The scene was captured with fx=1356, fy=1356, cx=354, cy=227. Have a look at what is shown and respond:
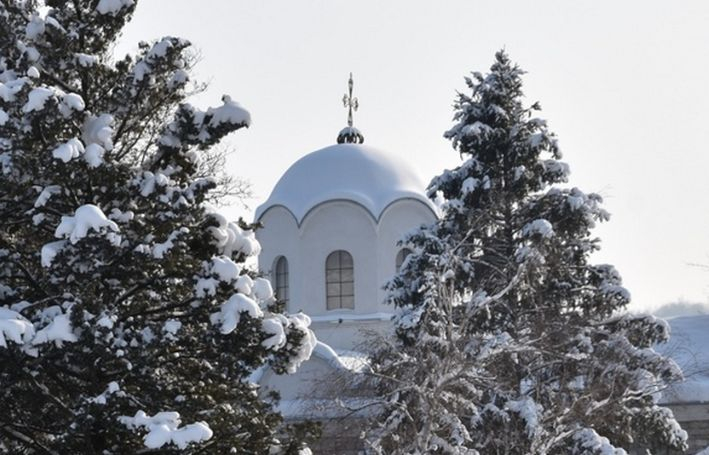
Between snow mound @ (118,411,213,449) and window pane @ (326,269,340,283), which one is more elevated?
window pane @ (326,269,340,283)

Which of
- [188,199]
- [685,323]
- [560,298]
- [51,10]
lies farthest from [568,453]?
[685,323]

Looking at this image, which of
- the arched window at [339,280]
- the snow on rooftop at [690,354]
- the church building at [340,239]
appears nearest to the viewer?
the snow on rooftop at [690,354]

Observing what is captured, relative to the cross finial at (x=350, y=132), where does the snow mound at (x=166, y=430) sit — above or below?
below

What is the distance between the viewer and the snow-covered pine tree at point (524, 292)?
58.7 feet

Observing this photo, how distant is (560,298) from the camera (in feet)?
68.4

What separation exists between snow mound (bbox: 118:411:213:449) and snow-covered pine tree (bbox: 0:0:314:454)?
12mm

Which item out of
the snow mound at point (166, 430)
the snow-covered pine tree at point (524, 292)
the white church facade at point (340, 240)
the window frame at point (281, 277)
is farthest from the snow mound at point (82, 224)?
the window frame at point (281, 277)

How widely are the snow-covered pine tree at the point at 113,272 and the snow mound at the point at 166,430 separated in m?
0.01

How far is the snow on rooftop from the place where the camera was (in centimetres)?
2373

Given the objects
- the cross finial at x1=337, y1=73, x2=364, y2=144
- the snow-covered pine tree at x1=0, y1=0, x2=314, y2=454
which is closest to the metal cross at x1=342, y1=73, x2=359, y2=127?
the cross finial at x1=337, y1=73, x2=364, y2=144

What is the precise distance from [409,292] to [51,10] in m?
10.1

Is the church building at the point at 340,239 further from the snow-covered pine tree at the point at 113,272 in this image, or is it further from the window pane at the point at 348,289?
the snow-covered pine tree at the point at 113,272

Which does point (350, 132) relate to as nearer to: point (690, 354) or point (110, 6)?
point (690, 354)

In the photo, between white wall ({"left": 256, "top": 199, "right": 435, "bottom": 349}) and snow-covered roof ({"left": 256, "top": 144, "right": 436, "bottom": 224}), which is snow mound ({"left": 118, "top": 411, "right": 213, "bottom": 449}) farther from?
snow-covered roof ({"left": 256, "top": 144, "right": 436, "bottom": 224})
